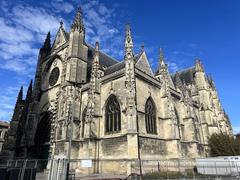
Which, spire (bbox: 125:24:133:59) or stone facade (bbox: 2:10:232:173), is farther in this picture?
spire (bbox: 125:24:133:59)

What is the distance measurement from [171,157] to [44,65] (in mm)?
20662

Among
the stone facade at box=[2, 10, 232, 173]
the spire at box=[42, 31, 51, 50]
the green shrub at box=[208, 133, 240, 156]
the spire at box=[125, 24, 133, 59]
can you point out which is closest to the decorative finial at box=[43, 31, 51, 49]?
the spire at box=[42, 31, 51, 50]

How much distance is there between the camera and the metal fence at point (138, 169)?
35.3 ft

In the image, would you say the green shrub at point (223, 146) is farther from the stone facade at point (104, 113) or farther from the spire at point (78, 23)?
the spire at point (78, 23)

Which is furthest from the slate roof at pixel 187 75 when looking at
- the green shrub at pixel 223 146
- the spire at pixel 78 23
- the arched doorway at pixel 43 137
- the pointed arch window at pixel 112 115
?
the arched doorway at pixel 43 137

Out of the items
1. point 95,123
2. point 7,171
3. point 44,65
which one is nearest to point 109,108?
point 95,123

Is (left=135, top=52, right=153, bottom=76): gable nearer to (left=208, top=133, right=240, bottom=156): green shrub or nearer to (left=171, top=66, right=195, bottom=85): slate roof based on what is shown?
(left=208, top=133, right=240, bottom=156): green shrub

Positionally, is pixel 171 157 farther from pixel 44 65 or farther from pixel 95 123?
pixel 44 65

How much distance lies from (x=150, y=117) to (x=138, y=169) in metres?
5.44

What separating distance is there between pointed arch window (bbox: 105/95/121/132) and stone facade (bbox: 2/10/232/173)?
0.28 feet

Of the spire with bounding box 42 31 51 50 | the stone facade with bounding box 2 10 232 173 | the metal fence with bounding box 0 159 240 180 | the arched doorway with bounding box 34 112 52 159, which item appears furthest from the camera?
the spire with bounding box 42 31 51 50

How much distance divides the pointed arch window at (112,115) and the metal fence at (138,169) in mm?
2759

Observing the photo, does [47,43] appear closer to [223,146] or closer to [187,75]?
[187,75]

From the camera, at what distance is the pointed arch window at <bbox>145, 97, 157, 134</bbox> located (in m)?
16.8
